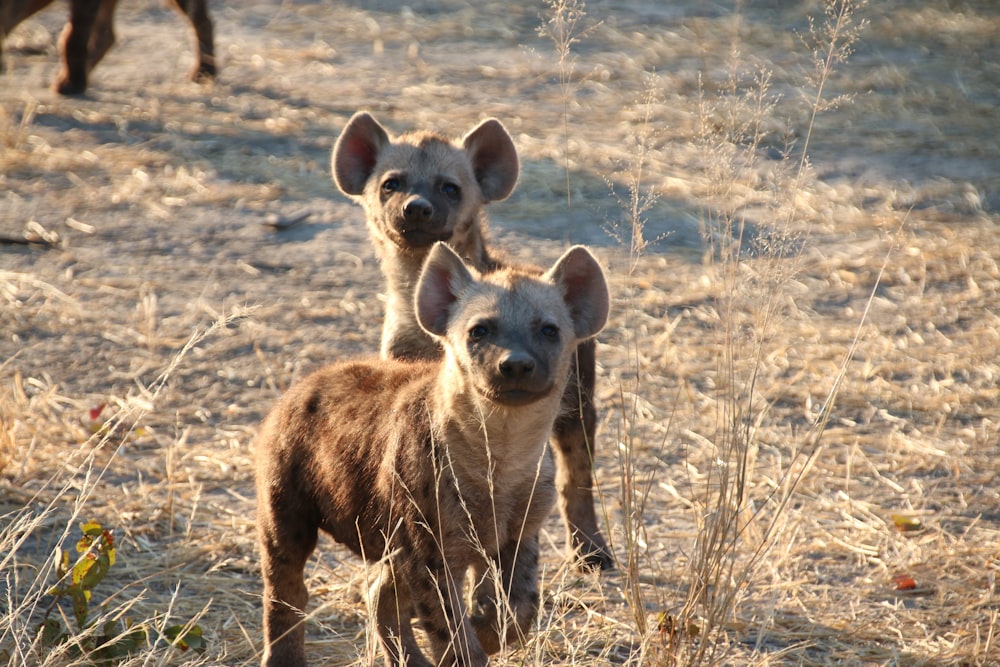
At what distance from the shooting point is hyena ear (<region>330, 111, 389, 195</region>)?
4750 millimetres

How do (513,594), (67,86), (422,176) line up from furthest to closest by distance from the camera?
(67,86)
(422,176)
(513,594)

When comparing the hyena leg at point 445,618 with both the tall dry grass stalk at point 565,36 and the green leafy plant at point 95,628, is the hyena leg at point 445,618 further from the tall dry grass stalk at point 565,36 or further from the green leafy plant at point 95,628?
the tall dry grass stalk at point 565,36

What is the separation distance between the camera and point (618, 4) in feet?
35.3

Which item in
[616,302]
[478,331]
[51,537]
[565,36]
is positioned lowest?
[51,537]

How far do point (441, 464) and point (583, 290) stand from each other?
637 millimetres

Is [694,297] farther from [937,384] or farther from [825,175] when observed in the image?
[825,175]

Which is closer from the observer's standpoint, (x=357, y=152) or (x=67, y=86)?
(x=357, y=152)

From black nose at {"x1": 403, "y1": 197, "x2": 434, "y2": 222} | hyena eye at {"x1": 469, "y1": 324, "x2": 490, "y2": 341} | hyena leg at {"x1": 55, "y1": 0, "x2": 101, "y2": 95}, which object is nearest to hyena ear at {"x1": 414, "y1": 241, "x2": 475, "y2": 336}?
hyena eye at {"x1": 469, "y1": 324, "x2": 490, "y2": 341}

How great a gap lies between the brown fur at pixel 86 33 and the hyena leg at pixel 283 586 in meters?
5.73

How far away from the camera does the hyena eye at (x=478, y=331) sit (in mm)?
3229

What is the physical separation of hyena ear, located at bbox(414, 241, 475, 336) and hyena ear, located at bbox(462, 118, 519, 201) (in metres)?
1.36

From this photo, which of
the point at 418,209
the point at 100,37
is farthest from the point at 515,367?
the point at 100,37

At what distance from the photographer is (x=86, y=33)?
8484 millimetres

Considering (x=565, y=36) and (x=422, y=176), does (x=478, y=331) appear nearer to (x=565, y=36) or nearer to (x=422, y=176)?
(x=565, y=36)
